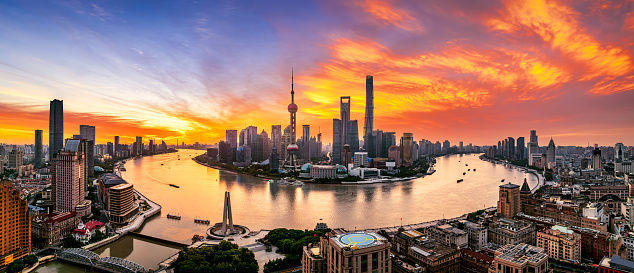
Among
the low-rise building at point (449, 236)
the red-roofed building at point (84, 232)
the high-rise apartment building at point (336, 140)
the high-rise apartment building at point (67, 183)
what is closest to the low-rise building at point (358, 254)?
the low-rise building at point (449, 236)

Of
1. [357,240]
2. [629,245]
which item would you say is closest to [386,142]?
[629,245]

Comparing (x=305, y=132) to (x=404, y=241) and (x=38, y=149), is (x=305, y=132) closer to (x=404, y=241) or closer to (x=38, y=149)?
(x=38, y=149)

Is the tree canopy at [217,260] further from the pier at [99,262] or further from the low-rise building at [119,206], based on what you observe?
the low-rise building at [119,206]

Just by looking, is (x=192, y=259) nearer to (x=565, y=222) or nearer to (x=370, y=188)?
(x=565, y=222)

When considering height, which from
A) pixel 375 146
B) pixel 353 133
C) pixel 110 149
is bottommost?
pixel 110 149

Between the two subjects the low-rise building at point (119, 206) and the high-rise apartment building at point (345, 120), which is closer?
the low-rise building at point (119, 206)
